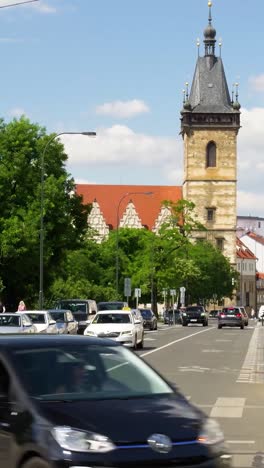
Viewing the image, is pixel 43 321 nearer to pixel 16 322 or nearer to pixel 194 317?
pixel 16 322

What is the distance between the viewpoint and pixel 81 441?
6.89 m

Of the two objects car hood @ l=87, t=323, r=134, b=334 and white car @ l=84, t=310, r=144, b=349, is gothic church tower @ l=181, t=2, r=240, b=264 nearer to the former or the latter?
white car @ l=84, t=310, r=144, b=349

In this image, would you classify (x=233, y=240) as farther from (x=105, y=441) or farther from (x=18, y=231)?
(x=105, y=441)

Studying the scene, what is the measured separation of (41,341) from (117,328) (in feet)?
82.7

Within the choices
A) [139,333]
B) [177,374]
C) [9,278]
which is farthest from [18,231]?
[177,374]

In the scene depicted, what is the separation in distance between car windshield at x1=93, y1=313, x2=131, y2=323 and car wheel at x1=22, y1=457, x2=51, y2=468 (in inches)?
1066

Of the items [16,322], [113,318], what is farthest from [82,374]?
[113,318]

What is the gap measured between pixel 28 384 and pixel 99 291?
74301 mm

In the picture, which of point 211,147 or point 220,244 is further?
point 220,244

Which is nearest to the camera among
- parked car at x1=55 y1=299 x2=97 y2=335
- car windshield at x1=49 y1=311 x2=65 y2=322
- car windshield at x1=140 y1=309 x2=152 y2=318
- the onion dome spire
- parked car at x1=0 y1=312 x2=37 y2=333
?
parked car at x1=0 y1=312 x2=37 y2=333

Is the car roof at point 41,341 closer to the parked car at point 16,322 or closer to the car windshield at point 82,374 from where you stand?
the car windshield at point 82,374

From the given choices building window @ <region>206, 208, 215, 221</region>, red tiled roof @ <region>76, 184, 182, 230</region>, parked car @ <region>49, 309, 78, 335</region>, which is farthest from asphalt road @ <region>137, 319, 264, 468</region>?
red tiled roof @ <region>76, 184, 182, 230</region>

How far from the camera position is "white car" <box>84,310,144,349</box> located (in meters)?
33.0

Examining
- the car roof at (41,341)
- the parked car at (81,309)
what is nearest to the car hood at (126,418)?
the car roof at (41,341)
